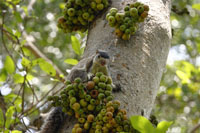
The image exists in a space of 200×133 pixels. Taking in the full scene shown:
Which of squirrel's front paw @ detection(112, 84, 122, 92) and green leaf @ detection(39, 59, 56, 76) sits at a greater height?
squirrel's front paw @ detection(112, 84, 122, 92)

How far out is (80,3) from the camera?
1.94 meters

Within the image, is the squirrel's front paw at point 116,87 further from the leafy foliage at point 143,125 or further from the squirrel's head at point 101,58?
the leafy foliage at point 143,125

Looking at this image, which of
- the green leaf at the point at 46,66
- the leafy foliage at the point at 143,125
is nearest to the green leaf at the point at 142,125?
the leafy foliage at the point at 143,125

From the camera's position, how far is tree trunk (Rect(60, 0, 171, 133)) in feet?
5.17

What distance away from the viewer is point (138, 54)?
1.71 meters

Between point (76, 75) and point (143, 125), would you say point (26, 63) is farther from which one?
point (143, 125)

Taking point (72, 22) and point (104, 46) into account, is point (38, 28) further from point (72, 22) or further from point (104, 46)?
point (104, 46)

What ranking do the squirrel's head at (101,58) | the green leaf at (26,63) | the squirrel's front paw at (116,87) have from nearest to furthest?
1. the squirrel's front paw at (116,87)
2. the squirrel's head at (101,58)
3. the green leaf at (26,63)

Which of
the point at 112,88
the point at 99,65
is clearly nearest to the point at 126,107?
the point at 112,88

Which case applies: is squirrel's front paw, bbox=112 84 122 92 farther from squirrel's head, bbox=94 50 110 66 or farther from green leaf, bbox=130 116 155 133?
green leaf, bbox=130 116 155 133

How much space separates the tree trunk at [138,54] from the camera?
1.58 metres

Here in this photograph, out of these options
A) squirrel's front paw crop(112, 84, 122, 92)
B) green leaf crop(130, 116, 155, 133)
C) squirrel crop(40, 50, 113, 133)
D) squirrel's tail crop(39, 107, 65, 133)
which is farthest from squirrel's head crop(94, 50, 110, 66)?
green leaf crop(130, 116, 155, 133)

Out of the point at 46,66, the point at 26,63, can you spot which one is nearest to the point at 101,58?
the point at 46,66

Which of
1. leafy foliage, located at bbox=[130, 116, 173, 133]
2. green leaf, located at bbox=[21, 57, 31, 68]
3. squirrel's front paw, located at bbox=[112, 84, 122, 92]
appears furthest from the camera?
green leaf, located at bbox=[21, 57, 31, 68]
